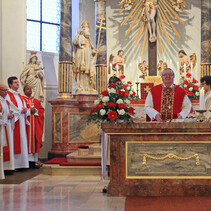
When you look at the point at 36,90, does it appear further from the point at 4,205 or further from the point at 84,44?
the point at 4,205

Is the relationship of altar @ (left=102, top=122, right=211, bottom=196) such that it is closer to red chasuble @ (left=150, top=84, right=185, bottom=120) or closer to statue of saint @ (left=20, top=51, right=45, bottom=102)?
red chasuble @ (left=150, top=84, right=185, bottom=120)

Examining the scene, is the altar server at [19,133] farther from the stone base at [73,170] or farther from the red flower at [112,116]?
the red flower at [112,116]

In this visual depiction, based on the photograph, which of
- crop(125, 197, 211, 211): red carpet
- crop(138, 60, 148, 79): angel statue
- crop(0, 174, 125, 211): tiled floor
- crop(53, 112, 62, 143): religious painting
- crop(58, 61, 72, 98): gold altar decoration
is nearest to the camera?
crop(125, 197, 211, 211): red carpet

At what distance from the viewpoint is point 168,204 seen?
5.39 metres

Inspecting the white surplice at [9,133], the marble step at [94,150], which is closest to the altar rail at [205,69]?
the marble step at [94,150]

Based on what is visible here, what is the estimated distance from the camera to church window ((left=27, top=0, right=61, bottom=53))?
544 inches

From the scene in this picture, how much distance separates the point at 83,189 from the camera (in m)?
6.66

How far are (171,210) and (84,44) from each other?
24.6 ft

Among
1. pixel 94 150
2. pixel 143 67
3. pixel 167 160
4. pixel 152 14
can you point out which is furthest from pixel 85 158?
A: pixel 152 14

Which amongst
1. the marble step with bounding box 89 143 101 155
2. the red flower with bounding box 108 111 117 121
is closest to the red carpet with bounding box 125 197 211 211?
the red flower with bounding box 108 111 117 121

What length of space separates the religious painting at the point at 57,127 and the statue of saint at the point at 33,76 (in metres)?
0.90

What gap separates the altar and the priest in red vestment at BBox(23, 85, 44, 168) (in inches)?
175

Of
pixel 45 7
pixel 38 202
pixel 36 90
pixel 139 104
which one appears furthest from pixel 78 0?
pixel 38 202

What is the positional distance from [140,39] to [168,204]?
9156 millimetres
